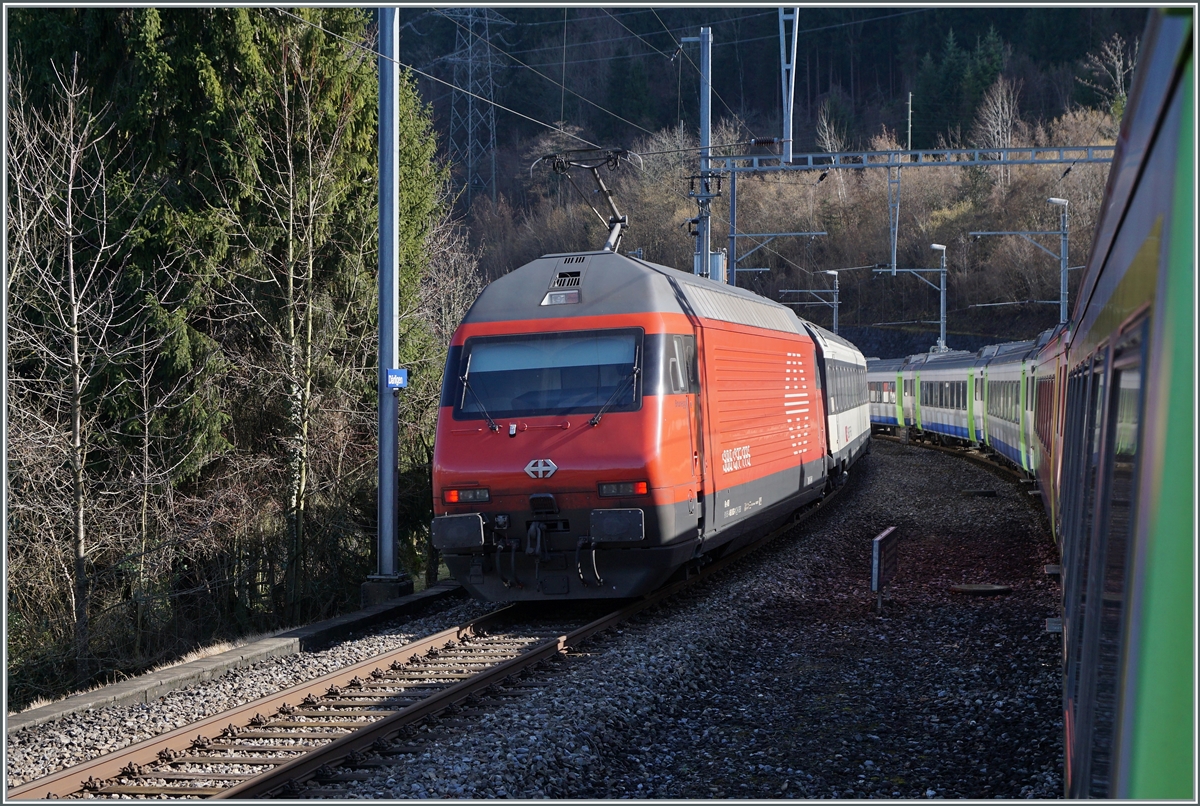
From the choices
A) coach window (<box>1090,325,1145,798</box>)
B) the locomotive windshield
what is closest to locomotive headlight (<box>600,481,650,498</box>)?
the locomotive windshield

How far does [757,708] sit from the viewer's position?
296 inches

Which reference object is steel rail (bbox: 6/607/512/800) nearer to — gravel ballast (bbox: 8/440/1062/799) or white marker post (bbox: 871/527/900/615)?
gravel ballast (bbox: 8/440/1062/799)

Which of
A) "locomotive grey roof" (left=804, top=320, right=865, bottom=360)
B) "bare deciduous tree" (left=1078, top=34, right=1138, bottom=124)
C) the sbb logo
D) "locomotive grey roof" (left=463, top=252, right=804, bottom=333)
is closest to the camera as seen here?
"locomotive grey roof" (left=463, top=252, right=804, bottom=333)

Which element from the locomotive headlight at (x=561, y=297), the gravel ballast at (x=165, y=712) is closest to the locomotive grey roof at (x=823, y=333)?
the locomotive headlight at (x=561, y=297)

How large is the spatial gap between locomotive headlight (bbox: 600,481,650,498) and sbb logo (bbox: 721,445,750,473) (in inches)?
72.6

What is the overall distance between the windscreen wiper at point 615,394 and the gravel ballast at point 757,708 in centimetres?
190

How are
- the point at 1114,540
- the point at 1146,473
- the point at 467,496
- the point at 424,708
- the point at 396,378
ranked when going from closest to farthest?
the point at 1146,473 → the point at 1114,540 → the point at 424,708 → the point at 467,496 → the point at 396,378

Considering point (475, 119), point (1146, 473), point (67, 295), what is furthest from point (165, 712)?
point (475, 119)

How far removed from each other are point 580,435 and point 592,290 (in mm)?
1564

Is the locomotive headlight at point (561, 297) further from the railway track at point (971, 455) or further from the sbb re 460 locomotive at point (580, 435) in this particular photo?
the railway track at point (971, 455)

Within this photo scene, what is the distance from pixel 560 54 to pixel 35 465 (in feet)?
206

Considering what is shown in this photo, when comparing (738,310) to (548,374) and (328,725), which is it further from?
(328,725)

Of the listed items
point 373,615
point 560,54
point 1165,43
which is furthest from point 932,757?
point 560,54

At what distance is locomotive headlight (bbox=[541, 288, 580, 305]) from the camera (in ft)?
33.7
